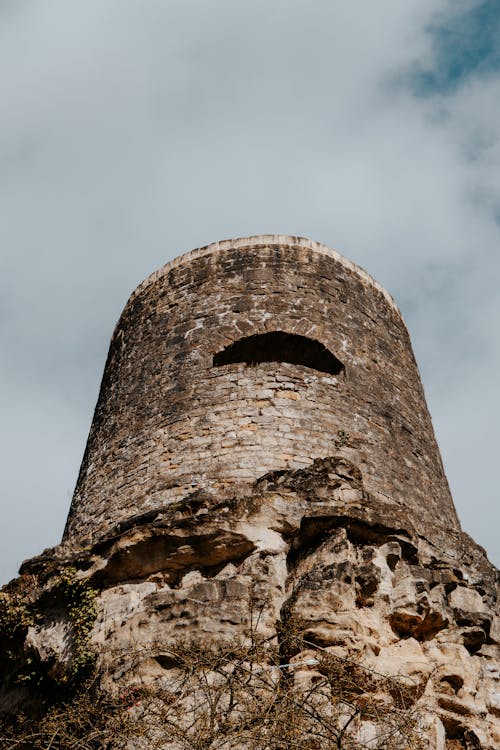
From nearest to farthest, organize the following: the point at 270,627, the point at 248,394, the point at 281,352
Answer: the point at 270,627 → the point at 248,394 → the point at 281,352

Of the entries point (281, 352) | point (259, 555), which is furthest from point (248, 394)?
point (259, 555)

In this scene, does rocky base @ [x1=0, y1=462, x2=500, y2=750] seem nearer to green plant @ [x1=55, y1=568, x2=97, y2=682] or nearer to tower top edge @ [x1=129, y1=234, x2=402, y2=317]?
green plant @ [x1=55, y1=568, x2=97, y2=682]

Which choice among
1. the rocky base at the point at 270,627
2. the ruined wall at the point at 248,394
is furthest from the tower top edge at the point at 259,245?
the rocky base at the point at 270,627

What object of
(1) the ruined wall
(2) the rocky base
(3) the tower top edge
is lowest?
Result: (2) the rocky base

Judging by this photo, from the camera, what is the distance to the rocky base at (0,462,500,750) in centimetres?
466

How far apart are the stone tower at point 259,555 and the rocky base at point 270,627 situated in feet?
0.04

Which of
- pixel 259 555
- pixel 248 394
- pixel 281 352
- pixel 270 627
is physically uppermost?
pixel 281 352

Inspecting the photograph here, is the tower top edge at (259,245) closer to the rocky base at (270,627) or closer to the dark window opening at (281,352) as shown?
the dark window opening at (281,352)

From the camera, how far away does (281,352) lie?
7547mm

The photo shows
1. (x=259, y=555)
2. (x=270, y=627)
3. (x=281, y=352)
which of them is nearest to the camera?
(x=270, y=627)

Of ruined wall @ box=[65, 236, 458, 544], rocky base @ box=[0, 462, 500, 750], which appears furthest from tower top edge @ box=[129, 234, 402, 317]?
rocky base @ box=[0, 462, 500, 750]

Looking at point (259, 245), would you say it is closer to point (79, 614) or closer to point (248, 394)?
point (248, 394)

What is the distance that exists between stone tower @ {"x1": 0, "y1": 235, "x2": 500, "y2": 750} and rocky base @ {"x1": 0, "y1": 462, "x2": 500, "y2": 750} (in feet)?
0.04

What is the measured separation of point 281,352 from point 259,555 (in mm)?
2354
